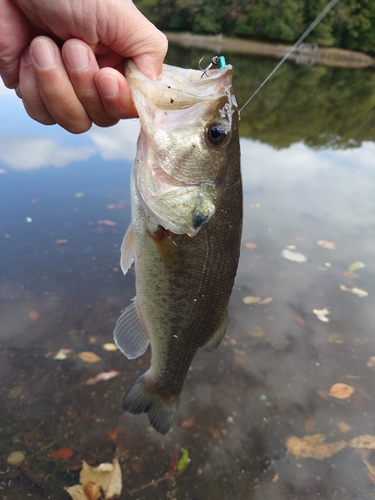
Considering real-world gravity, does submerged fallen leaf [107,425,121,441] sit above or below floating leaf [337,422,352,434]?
below

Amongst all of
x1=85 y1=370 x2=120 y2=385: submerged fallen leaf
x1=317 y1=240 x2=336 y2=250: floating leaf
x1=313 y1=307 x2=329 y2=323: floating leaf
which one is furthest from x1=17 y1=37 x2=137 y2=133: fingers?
x1=317 y1=240 x2=336 y2=250: floating leaf

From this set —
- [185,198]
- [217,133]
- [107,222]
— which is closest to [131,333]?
[185,198]

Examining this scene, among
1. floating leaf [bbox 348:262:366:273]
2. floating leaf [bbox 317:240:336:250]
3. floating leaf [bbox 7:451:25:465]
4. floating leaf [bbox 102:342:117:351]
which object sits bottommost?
floating leaf [bbox 317:240:336:250]

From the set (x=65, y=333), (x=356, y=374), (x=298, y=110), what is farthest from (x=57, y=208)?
(x=298, y=110)

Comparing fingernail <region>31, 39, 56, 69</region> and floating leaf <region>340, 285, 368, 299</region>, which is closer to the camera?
fingernail <region>31, 39, 56, 69</region>

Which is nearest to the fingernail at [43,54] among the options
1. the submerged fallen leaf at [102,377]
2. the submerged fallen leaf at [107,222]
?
the submerged fallen leaf at [102,377]

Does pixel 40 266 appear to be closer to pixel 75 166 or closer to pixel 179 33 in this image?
pixel 75 166

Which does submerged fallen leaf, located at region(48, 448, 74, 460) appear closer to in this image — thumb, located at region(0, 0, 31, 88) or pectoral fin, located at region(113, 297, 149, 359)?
pectoral fin, located at region(113, 297, 149, 359)
